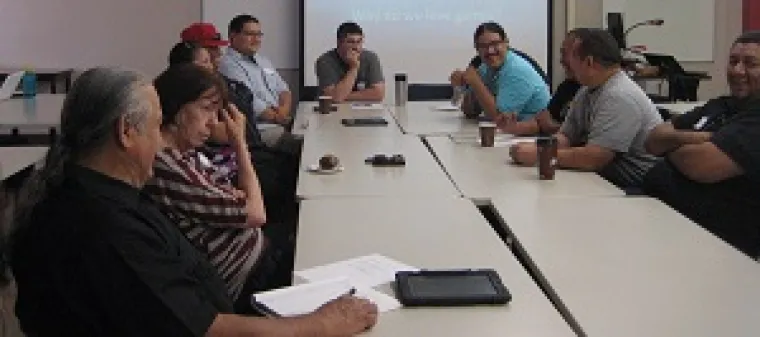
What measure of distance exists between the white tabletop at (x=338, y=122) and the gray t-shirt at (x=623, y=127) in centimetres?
127

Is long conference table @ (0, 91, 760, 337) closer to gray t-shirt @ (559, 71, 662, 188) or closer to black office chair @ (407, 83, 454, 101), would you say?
gray t-shirt @ (559, 71, 662, 188)

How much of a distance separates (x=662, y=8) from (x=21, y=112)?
511 centimetres

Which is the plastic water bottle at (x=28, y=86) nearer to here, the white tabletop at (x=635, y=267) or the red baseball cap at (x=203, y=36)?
the red baseball cap at (x=203, y=36)

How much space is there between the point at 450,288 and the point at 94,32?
5.90m

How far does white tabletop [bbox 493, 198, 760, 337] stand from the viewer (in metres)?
1.75

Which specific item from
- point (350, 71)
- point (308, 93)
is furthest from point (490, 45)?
point (308, 93)

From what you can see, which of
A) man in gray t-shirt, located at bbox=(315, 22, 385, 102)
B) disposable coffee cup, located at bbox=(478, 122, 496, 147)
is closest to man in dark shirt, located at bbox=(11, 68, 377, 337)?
disposable coffee cup, located at bbox=(478, 122, 496, 147)

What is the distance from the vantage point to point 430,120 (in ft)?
17.0

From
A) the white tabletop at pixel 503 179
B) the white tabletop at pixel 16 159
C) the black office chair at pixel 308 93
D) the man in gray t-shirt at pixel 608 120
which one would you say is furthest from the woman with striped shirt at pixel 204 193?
the black office chair at pixel 308 93

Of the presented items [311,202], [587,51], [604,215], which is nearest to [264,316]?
[311,202]

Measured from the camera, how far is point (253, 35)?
5.81m

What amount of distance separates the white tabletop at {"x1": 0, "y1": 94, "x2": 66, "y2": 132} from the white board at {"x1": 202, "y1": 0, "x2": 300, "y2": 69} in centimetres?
159

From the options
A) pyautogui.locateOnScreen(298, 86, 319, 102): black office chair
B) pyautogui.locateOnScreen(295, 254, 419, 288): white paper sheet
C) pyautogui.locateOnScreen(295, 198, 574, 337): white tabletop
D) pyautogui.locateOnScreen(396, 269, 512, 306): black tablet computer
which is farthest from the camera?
pyautogui.locateOnScreen(298, 86, 319, 102): black office chair

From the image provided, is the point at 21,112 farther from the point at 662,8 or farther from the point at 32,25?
the point at 662,8
